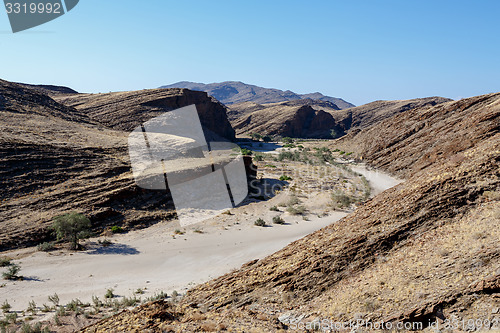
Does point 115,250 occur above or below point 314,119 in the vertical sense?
below

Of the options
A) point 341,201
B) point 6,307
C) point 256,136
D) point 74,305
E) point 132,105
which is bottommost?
point 341,201

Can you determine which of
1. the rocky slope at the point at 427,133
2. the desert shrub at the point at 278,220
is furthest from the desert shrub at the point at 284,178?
the rocky slope at the point at 427,133

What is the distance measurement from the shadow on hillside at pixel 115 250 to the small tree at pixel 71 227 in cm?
84

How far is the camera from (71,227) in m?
12.8

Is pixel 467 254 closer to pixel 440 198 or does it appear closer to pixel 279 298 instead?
pixel 440 198

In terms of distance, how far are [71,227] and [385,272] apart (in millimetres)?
12255

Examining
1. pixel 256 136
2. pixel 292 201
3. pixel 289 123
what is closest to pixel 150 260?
pixel 292 201

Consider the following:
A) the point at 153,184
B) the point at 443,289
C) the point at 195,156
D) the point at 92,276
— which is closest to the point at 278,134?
the point at 195,156

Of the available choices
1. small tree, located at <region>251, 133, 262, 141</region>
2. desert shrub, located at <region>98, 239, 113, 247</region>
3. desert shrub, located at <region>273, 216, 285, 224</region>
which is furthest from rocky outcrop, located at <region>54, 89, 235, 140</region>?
desert shrub, located at <region>273, 216, 285, 224</region>

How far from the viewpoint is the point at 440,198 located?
6.39 meters

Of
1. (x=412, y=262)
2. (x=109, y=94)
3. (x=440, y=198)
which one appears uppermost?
(x=109, y=94)

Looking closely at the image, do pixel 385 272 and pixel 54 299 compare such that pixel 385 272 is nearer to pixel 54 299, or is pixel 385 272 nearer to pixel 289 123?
pixel 54 299

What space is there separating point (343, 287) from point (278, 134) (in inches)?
2777

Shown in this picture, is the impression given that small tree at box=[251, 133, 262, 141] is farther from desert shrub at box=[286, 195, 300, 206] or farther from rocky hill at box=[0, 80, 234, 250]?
desert shrub at box=[286, 195, 300, 206]
